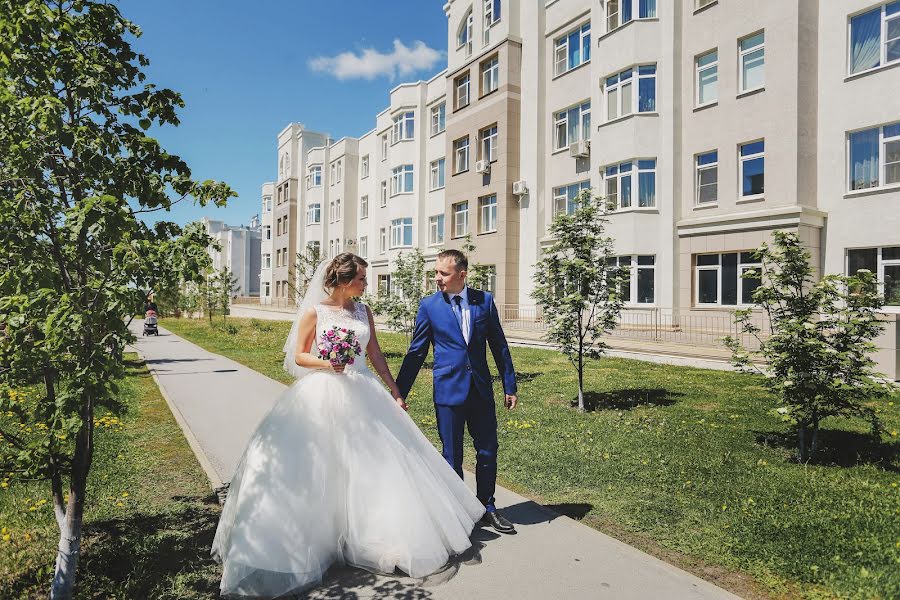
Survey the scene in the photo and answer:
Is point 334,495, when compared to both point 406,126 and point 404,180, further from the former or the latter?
point 406,126

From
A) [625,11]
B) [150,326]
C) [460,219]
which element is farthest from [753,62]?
[150,326]

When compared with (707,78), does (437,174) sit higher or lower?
lower

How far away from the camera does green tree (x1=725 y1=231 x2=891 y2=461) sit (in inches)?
235

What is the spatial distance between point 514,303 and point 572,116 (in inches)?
369

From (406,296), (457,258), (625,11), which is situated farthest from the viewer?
(625,11)

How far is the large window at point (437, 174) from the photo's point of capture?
3700 cm

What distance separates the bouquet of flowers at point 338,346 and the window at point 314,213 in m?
51.8

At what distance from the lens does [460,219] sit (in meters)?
33.6

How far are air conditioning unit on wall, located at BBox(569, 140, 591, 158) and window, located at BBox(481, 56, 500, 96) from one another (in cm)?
687

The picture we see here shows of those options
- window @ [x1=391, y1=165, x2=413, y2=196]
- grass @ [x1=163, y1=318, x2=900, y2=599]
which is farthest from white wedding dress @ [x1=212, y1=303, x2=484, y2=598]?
window @ [x1=391, y1=165, x2=413, y2=196]

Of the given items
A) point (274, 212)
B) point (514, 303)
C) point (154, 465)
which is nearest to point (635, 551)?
point (154, 465)

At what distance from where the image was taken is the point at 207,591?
3684 millimetres

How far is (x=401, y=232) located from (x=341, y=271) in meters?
35.9

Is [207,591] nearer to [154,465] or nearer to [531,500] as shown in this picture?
[531,500]
